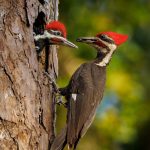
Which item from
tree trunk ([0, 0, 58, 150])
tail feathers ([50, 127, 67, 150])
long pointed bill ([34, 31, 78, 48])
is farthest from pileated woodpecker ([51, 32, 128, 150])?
long pointed bill ([34, 31, 78, 48])

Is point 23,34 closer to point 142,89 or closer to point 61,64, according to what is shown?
point 61,64

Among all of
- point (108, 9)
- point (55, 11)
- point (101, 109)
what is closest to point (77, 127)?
point (55, 11)

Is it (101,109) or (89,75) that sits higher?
(89,75)

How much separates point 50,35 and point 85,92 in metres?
0.61

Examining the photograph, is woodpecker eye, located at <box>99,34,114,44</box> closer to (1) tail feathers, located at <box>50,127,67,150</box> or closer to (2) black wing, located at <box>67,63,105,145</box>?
(2) black wing, located at <box>67,63,105,145</box>

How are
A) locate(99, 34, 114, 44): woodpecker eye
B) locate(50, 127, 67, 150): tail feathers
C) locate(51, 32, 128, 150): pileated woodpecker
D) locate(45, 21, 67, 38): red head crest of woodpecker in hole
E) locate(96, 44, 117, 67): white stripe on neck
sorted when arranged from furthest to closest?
locate(96, 44, 117, 67): white stripe on neck → locate(99, 34, 114, 44): woodpecker eye → locate(45, 21, 67, 38): red head crest of woodpecker in hole → locate(51, 32, 128, 150): pileated woodpecker → locate(50, 127, 67, 150): tail feathers

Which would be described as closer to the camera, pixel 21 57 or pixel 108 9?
pixel 21 57

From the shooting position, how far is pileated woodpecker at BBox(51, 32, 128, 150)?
6.65 m

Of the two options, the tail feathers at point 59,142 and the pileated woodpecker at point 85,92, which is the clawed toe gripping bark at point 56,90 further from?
the tail feathers at point 59,142

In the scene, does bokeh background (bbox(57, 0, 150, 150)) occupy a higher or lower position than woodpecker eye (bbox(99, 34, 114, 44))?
lower

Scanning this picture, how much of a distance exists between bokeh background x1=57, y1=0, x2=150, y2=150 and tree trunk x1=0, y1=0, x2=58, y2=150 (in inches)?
131

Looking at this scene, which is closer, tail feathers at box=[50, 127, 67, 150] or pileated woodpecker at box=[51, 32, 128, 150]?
tail feathers at box=[50, 127, 67, 150]

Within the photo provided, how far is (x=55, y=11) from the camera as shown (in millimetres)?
7445

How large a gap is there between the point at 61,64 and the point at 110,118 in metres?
1.23
